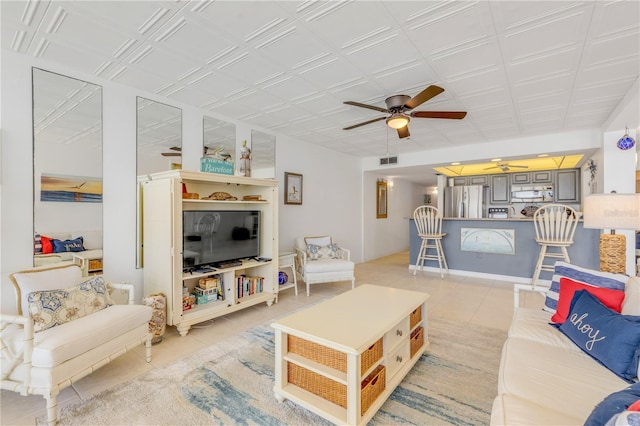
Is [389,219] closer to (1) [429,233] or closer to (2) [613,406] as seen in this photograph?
(1) [429,233]

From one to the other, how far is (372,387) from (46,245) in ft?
9.07

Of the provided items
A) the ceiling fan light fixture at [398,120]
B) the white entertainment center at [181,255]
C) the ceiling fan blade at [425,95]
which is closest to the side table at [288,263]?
the white entertainment center at [181,255]

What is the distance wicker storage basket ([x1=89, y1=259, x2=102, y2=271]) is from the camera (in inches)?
102

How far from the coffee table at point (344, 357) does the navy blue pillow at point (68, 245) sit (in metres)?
2.04

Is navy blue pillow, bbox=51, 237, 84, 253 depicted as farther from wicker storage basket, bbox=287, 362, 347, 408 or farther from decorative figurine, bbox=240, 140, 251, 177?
wicker storage basket, bbox=287, 362, 347, 408

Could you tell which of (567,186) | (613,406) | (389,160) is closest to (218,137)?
(389,160)

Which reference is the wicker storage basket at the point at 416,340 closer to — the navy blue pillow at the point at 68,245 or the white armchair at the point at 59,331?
the white armchair at the point at 59,331

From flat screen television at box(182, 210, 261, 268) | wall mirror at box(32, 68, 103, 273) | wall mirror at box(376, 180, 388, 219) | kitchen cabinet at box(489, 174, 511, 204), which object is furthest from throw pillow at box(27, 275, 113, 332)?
kitchen cabinet at box(489, 174, 511, 204)

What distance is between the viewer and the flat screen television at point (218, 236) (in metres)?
2.87

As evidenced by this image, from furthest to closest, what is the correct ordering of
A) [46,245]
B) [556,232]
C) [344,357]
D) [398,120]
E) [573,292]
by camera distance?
[556,232] < [398,120] < [46,245] < [573,292] < [344,357]

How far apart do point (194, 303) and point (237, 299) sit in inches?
17.8

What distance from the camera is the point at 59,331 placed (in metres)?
1.75

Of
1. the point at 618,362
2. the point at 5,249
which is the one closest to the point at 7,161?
the point at 5,249

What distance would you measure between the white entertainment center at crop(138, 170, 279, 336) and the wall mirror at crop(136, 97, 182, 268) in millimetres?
87
